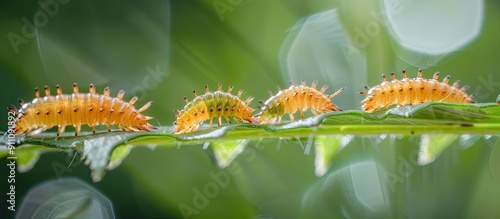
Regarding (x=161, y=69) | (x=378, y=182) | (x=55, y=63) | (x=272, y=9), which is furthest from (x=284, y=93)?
(x=55, y=63)

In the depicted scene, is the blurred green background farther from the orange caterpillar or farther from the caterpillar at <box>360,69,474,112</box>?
the orange caterpillar

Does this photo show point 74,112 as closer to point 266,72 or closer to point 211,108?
point 211,108

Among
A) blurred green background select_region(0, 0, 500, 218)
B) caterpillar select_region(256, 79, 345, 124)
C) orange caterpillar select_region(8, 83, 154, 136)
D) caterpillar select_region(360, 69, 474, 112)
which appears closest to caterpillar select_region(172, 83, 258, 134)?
caterpillar select_region(256, 79, 345, 124)

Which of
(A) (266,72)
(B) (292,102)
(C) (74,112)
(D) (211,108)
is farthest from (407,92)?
(A) (266,72)

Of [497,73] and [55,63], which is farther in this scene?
[55,63]

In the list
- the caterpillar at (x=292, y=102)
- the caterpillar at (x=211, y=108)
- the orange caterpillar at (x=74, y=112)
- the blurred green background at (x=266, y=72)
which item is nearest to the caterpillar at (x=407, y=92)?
the caterpillar at (x=292, y=102)

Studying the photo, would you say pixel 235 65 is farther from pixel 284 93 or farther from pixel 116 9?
pixel 284 93
